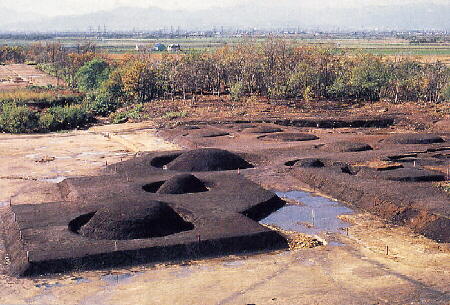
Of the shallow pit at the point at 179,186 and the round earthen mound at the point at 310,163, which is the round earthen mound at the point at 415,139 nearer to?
the round earthen mound at the point at 310,163

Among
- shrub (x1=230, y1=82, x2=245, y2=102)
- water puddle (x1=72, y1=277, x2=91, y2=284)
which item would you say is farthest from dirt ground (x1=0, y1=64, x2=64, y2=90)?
water puddle (x1=72, y1=277, x2=91, y2=284)

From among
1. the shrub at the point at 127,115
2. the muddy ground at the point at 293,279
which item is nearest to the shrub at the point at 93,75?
the shrub at the point at 127,115

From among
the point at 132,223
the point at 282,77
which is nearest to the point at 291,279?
the point at 132,223

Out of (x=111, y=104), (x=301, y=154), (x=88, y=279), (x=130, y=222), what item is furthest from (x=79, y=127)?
(x=88, y=279)

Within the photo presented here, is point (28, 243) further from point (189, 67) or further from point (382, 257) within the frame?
point (189, 67)

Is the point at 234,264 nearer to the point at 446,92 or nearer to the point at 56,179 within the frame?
the point at 56,179
